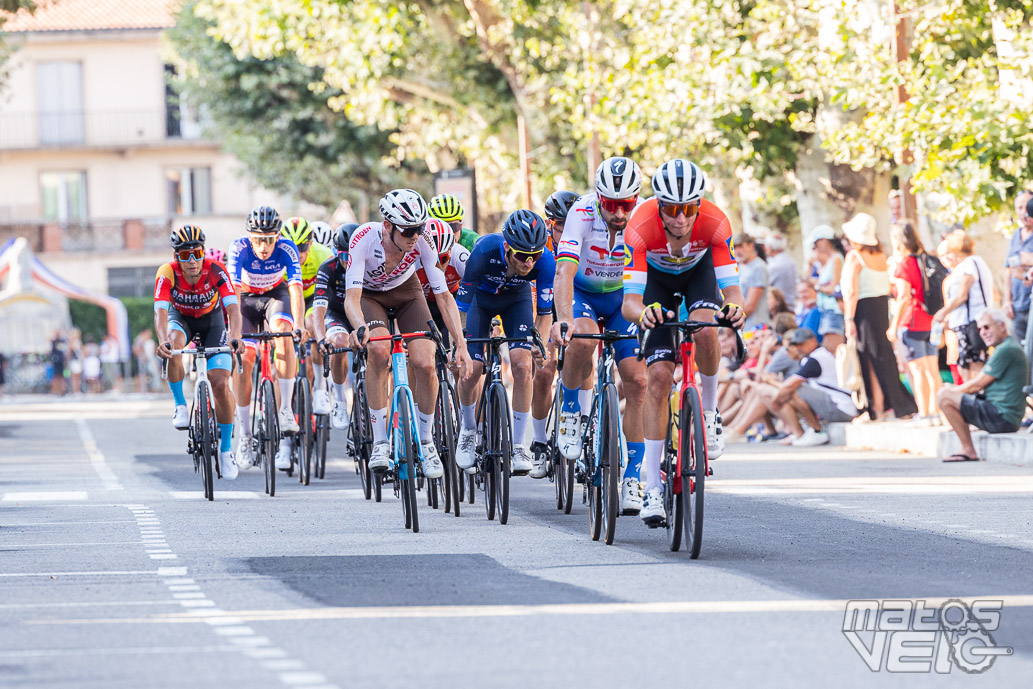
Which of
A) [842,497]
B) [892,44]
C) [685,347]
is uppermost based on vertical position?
[892,44]

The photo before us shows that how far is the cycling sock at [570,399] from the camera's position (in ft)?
38.2

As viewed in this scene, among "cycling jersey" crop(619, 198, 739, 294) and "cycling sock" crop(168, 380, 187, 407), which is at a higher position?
"cycling jersey" crop(619, 198, 739, 294)

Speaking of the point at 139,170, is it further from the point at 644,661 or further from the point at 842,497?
the point at 644,661

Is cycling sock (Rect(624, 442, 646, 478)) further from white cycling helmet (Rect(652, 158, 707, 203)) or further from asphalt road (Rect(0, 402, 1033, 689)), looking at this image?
white cycling helmet (Rect(652, 158, 707, 203))

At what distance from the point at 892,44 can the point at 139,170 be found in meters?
53.0

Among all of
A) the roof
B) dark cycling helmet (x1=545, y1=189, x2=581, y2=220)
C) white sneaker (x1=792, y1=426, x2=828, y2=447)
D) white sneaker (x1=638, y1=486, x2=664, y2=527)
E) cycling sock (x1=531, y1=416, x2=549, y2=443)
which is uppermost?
the roof

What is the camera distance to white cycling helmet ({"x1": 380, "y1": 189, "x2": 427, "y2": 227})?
11727mm

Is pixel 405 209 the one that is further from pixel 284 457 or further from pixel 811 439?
pixel 811 439

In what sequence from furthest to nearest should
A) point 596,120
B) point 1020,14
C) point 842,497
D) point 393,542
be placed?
point 596,120, point 1020,14, point 842,497, point 393,542

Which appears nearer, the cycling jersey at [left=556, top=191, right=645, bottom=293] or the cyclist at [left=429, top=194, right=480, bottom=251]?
the cycling jersey at [left=556, top=191, right=645, bottom=293]

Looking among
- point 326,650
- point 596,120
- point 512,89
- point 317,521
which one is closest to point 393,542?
point 317,521

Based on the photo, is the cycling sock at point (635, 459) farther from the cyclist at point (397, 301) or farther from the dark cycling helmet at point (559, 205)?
the dark cycling helmet at point (559, 205)

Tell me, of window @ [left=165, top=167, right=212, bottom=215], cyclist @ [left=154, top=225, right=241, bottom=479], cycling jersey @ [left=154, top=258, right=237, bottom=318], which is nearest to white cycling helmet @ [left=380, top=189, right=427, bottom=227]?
cyclist @ [left=154, top=225, right=241, bottom=479]

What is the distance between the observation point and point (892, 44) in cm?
2098
